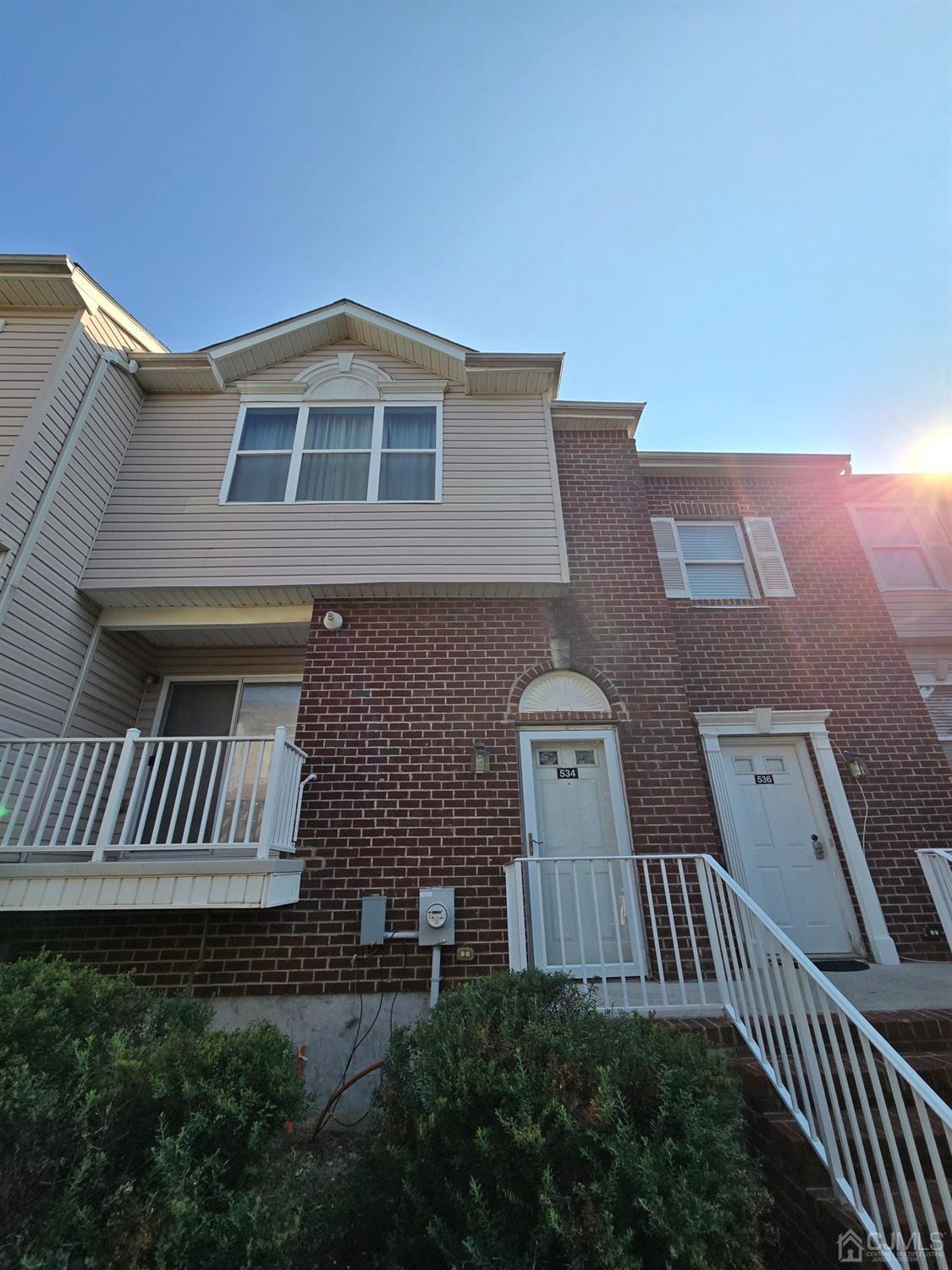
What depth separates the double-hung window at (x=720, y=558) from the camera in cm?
703

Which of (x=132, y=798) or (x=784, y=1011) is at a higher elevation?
(x=132, y=798)

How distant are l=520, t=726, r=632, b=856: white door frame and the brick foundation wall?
134 cm

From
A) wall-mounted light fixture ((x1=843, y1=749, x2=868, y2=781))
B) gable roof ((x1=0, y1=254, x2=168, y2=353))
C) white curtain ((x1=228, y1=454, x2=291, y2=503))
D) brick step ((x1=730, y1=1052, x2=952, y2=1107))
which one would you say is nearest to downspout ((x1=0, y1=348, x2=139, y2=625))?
gable roof ((x1=0, y1=254, x2=168, y2=353))

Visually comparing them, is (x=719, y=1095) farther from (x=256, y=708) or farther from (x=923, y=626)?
(x=923, y=626)

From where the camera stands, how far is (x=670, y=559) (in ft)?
23.5

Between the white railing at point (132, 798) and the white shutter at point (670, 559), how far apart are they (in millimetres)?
4772

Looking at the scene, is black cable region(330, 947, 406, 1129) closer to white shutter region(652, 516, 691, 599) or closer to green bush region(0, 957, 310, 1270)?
green bush region(0, 957, 310, 1270)

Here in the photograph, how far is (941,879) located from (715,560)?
164 inches

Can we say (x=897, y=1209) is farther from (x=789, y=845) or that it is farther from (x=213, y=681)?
(x=213, y=681)

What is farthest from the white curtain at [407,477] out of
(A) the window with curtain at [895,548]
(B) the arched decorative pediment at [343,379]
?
(A) the window with curtain at [895,548]

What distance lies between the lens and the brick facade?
4.70m

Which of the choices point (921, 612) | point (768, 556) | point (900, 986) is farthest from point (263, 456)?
point (921, 612)

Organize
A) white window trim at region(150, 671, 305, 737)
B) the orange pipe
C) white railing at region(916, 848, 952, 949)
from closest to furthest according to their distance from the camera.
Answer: the orange pipe
white railing at region(916, 848, 952, 949)
white window trim at region(150, 671, 305, 737)

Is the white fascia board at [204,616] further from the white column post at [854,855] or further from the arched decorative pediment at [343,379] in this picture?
the white column post at [854,855]
